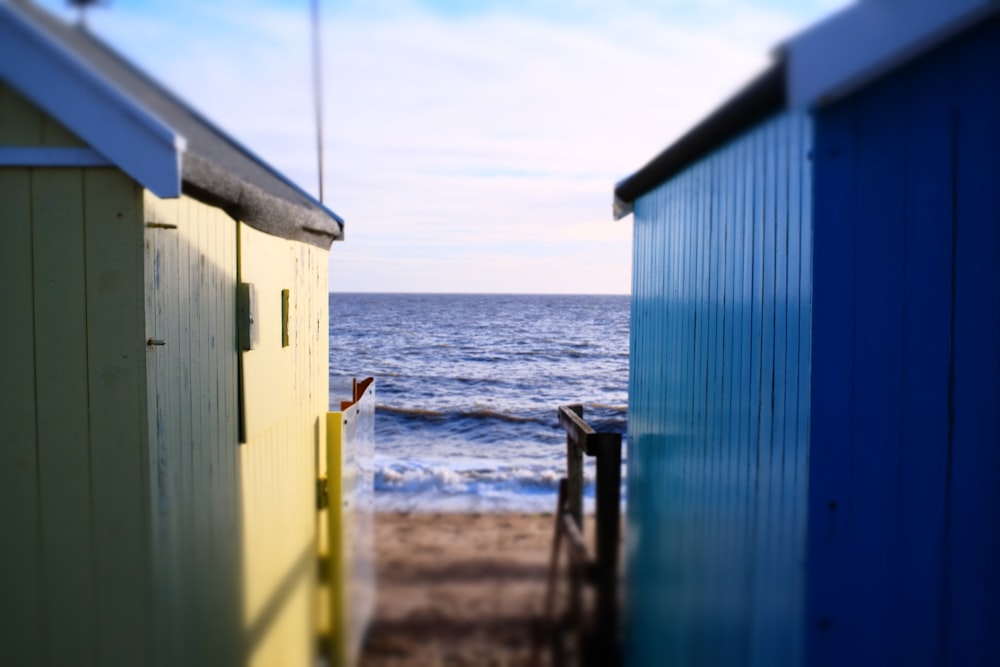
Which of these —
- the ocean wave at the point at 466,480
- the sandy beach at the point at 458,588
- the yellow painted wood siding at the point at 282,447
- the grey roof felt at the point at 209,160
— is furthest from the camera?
the ocean wave at the point at 466,480

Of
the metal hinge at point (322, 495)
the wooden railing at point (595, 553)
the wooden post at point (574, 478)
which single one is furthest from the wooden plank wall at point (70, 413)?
the wooden post at point (574, 478)

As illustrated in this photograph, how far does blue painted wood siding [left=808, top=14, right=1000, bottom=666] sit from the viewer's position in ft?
8.91

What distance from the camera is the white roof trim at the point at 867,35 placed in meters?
2.54

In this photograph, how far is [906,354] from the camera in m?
2.76

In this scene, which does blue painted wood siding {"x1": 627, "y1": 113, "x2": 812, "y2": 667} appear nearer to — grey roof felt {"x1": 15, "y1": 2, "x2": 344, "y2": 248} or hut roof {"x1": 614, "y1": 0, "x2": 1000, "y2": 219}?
hut roof {"x1": 614, "y1": 0, "x2": 1000, "y2": 219}

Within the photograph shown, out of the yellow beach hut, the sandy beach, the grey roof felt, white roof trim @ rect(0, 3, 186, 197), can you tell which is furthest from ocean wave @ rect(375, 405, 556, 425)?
white roof trim @ rect(0, 3, 186, 197)

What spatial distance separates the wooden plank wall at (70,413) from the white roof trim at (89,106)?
105mm

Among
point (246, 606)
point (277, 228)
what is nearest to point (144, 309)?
point (277, 228)

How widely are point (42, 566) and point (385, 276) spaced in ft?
192

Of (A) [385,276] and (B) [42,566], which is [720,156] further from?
(A) [385,276]

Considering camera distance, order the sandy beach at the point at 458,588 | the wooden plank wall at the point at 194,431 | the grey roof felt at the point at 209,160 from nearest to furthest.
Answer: the wooden plank wall at the point at 194,431 < the grey roof felt at the point at 209,160 < the sandy beach at the point at 458,588

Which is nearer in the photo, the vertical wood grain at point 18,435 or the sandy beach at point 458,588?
the vertical wood grain at point 18,435

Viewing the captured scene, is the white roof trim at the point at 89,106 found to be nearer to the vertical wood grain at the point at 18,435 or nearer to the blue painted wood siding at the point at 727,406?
the vertical wood grain at the point at 18,435

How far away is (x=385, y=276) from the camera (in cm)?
6134
